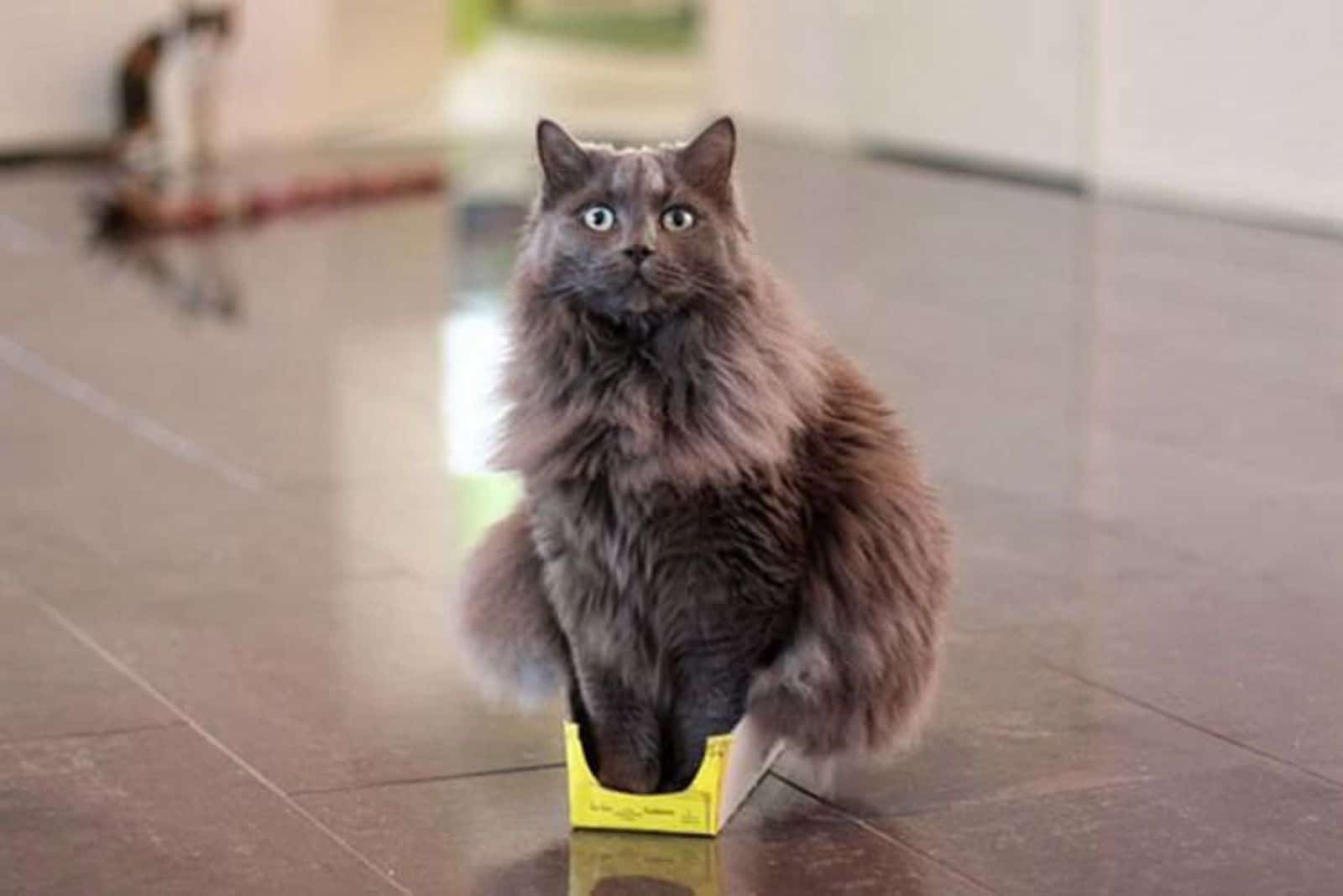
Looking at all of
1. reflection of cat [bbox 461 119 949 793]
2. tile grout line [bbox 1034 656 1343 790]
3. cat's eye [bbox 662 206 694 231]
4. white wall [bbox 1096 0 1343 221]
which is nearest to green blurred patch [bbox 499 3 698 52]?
white wall [bbox 1096 0 1343 221]

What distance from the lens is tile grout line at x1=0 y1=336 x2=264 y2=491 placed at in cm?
499

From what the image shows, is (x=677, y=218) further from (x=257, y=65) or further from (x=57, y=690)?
(x=257, y=65)

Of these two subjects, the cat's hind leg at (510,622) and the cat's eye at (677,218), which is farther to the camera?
the cat's hind leg at (510,622)

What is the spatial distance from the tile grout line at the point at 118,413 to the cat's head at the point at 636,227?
2081 millimetres

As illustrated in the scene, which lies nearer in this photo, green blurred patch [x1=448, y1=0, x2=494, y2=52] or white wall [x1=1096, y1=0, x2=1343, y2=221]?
white wall [x1=1096, y1=0, x2=1343, y2=221]

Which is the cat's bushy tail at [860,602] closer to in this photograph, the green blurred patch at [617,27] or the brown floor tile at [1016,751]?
the brown floor tile at [1016,751]

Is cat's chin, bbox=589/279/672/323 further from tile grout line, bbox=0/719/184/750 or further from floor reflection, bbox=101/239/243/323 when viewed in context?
floor reflection, bbox=101/239/243/323

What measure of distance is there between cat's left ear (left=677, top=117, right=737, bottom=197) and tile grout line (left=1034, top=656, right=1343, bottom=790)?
3.44 ft

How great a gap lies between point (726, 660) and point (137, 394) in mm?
2904

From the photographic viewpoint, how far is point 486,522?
4.61m

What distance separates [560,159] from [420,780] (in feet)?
2.78


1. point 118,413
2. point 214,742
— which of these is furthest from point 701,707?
point 118,413

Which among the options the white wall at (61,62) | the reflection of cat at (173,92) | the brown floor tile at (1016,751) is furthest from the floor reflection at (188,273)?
the brown floor tile at (1016,751)

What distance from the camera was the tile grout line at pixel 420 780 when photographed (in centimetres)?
324
